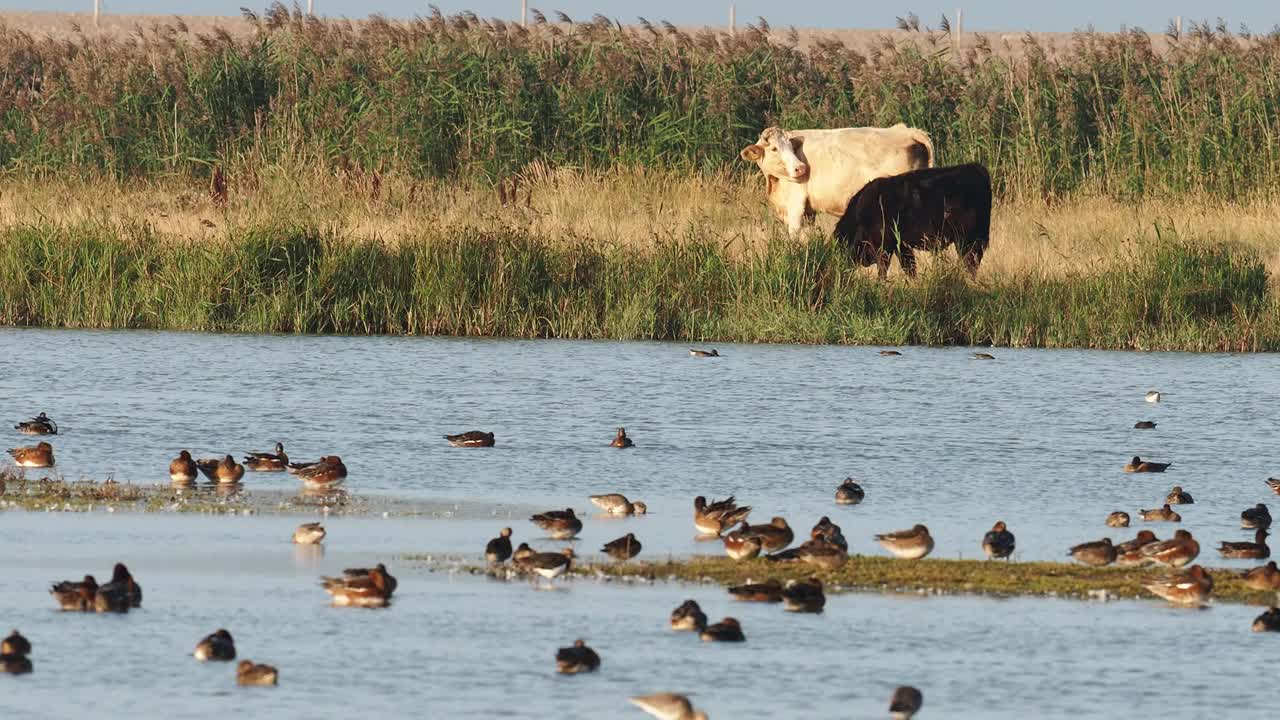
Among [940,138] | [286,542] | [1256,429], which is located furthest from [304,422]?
[940,138]

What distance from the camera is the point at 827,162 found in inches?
1086

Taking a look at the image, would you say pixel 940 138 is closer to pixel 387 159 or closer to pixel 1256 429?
pixel 387 159

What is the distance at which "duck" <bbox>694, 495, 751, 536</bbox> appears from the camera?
40.8 feet

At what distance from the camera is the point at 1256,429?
18.3 metres

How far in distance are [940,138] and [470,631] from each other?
21270 mm

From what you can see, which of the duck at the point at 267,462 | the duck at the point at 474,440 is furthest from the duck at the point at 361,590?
the duck at the point at 474,440

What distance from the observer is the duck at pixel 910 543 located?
11.6 metres

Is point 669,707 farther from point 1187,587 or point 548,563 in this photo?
point 1187,587

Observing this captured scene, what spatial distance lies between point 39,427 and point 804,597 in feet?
24.5

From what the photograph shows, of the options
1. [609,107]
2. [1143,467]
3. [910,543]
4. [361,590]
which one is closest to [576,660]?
[361,590]

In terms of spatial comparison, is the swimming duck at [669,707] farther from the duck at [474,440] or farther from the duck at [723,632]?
the duck at [474,440]

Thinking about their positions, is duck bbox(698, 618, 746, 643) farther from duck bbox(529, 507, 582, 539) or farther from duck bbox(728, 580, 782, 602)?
duck bbox(529, 507, 582, 539)

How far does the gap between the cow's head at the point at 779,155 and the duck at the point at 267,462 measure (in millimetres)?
13280

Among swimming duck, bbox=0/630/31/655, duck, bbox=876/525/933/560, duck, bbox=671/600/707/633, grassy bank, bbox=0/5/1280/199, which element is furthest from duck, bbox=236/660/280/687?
grassy bank, bbox=0/5/1280/199
